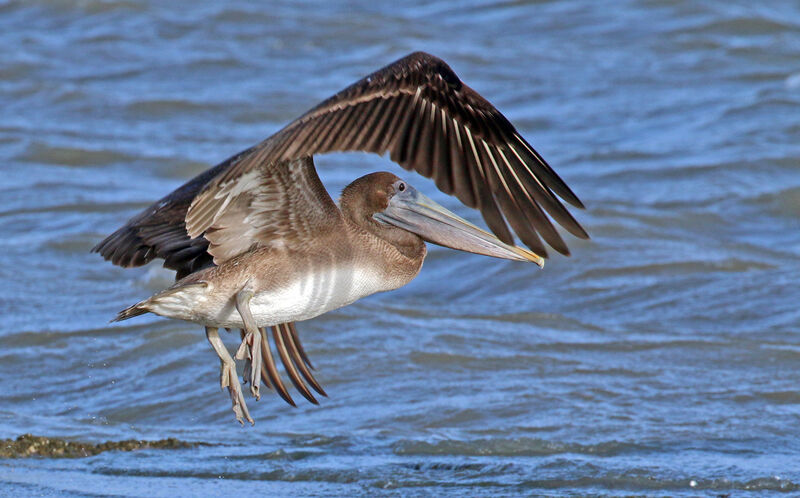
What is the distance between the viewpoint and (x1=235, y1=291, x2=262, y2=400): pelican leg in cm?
542

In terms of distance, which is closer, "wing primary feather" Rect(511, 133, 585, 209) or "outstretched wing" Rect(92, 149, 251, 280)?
"wing primary feather" Rect(511, 133, 585, 209)

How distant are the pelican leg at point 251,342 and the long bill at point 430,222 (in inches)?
29.6

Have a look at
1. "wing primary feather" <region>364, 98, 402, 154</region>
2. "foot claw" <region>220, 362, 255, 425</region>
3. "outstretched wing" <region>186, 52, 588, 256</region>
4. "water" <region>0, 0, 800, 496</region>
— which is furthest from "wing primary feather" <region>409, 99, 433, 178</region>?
"water" <region>0, 0, 800, 496</region>

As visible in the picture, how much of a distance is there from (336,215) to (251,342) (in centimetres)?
71

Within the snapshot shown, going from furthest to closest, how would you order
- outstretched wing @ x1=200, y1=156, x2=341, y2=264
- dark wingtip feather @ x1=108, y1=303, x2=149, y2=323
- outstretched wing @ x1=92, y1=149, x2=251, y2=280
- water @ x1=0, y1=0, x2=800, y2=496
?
water @ x1=0, y1=0, x2=800, y2=496, outstretched wing @ x1=92, y1=149, x2=251, y2=280, dark wingtip feather @ x1=108, y1=303, x2=149, y2=323, outstretched wing @ x1=200, y1=156, x2=341, y2=264

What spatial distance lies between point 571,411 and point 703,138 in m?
6.30

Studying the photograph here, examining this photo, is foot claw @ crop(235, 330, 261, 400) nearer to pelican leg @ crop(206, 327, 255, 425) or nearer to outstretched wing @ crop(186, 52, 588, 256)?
pelican leg @ crop(206, 327, 255, 425)

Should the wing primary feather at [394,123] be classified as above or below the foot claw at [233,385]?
above

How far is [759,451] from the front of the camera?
6188 millimetres

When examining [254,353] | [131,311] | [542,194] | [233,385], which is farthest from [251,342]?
[542,194]

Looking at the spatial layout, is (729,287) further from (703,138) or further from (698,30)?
(698,30)

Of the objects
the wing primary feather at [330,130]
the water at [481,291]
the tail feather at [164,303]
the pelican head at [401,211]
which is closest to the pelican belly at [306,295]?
the tail feather at [164,303]

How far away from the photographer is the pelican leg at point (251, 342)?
542 cm

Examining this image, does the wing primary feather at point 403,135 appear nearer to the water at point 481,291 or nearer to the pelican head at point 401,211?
the pelican head at point 401,211
